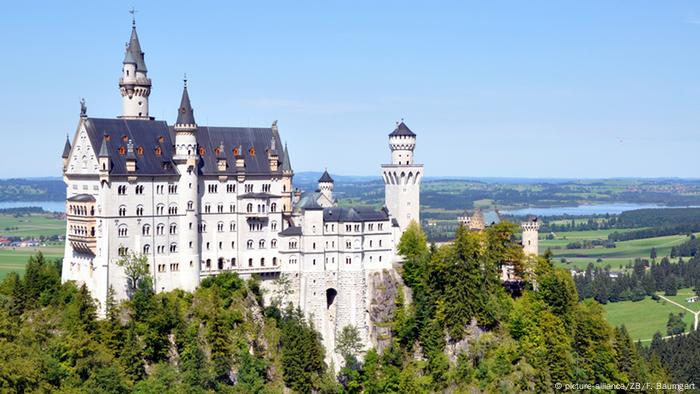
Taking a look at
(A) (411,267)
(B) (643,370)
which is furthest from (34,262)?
(B) (643,370)

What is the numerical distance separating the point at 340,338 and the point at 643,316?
89831 millimetres

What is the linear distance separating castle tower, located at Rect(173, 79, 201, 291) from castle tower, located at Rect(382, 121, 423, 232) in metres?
24.0

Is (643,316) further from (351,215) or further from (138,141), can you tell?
(138,141)

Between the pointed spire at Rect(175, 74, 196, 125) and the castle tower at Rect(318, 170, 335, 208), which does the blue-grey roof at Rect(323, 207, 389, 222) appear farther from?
the pointed spire at Rect(175, 74, 196, 125)

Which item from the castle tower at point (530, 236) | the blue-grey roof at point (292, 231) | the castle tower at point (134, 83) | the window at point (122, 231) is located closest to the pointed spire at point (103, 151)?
the window at point (122, 231)

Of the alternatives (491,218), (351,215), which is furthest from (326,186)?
Result: (491,218)

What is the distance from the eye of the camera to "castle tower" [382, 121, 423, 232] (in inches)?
4304

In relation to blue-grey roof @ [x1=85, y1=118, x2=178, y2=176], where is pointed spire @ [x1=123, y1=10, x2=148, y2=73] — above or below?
above

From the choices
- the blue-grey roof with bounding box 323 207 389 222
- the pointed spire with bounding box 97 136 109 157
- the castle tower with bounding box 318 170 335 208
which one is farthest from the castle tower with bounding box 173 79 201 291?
the castle tower with bounding box 318 170 335 208

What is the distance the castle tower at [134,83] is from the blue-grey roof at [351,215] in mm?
21561

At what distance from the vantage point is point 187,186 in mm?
96500

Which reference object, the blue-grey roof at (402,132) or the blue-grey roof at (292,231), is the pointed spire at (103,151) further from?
the blue-grey roof at (402,132)

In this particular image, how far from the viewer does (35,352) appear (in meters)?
83.6

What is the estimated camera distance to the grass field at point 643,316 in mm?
162250
